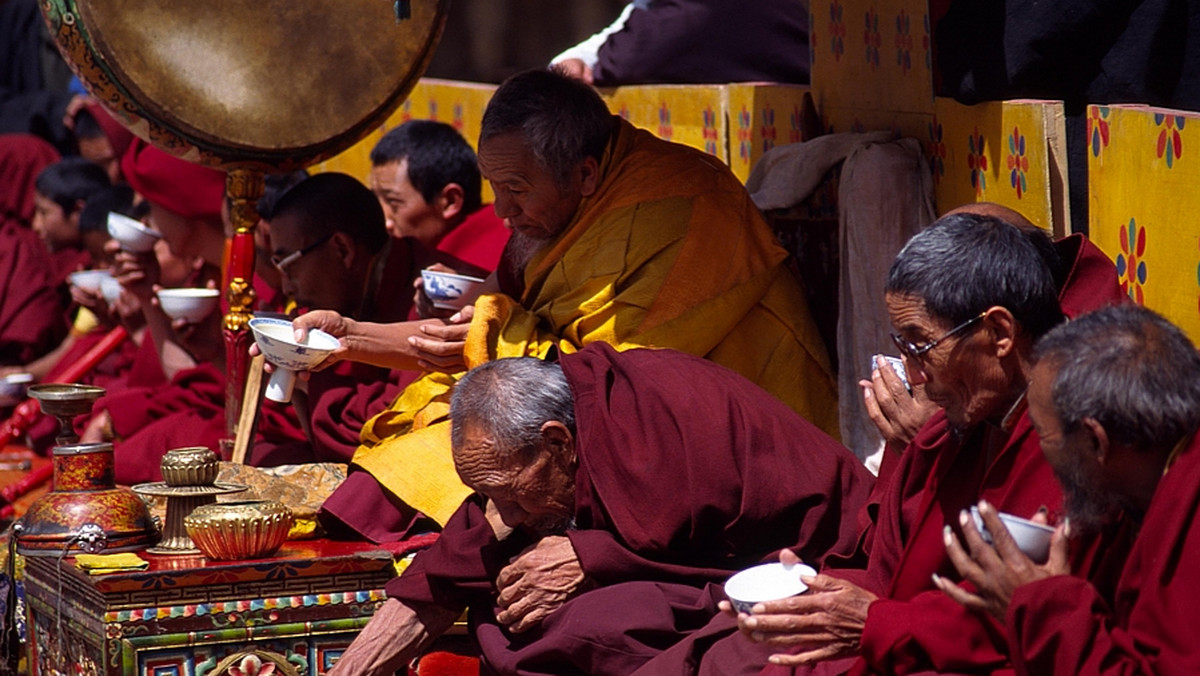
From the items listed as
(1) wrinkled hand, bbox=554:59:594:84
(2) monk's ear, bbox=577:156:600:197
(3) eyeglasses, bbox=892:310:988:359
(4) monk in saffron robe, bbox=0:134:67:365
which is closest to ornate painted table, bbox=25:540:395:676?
(2) monk's ear, bbox=577:156:600:197

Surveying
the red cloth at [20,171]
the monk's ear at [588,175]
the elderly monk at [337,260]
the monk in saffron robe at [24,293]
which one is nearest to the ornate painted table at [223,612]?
the monk's ear at [588,175]

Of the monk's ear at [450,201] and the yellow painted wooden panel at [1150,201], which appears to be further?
the monk's ear at [450,201]

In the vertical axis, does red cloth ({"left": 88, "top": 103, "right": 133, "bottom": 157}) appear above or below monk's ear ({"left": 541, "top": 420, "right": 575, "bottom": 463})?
above

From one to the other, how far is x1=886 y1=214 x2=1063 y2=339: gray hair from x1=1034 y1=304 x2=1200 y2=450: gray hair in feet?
1.25

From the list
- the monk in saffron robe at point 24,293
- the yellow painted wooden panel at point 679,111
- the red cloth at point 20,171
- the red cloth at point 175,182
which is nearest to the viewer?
the yellow painted wooden panel at point 679,111

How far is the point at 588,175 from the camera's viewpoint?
4320 mm

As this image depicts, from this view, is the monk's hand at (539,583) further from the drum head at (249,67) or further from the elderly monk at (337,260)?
the drum head at (249,67)

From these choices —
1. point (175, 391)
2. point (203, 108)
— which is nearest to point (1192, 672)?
point (203, 108)

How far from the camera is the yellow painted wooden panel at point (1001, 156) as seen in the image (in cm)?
376

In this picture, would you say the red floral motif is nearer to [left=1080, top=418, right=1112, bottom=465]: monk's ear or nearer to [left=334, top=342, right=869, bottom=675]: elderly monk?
[left=334, top=342, right=869, bottom=675]: elderly monk

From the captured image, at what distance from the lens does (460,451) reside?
11.3 feet

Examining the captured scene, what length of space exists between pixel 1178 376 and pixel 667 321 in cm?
197

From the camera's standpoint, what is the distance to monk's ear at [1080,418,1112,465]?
2.33 m

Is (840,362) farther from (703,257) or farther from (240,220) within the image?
(240,220)
